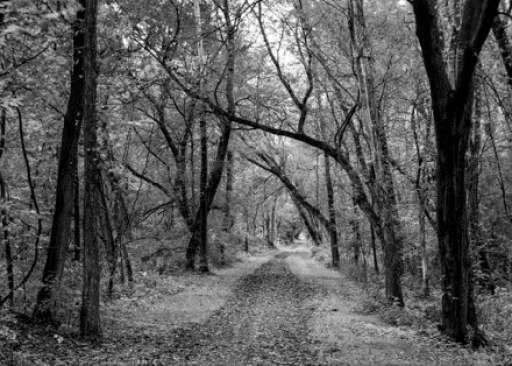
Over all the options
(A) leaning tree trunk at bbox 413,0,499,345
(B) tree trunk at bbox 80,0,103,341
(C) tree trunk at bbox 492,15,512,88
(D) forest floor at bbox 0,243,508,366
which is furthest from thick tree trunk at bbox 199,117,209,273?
(A) leaning tree trunk at bbox 413,0,499,345

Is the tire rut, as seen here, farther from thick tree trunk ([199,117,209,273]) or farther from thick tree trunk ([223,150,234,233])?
thick tree trunk ([223,150,234,233])

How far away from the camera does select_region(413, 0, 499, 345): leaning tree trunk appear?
7.66 metres

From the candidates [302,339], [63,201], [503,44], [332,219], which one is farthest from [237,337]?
[332,219]

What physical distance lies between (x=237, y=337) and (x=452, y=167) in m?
5.26

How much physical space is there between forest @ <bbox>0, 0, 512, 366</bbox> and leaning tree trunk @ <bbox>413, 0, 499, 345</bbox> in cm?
3

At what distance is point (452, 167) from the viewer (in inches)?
307

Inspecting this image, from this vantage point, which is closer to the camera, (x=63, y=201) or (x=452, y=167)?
(x=452, y=167)

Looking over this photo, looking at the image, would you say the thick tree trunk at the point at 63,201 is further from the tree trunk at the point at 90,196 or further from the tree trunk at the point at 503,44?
the tree trunk at the point at 503,44

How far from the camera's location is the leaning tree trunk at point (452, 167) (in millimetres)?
7656

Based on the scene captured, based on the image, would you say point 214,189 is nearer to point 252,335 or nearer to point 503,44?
point 252,335

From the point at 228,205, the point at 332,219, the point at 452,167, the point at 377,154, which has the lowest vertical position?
the point at 332,219

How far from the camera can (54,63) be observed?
26.4 feet

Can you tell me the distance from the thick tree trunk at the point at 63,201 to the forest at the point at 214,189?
28 millimetres

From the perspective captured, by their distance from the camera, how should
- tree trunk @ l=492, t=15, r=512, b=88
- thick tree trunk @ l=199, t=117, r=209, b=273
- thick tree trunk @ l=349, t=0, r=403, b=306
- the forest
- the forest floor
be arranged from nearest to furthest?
the forest floor, the forest, tree trunk @ l=492, t=15, r=512, b=88, thick tree trunk @ l=349, t=0, r=403, b=306, thick tree trunk @ l=199, t=117, r=209, b=273
